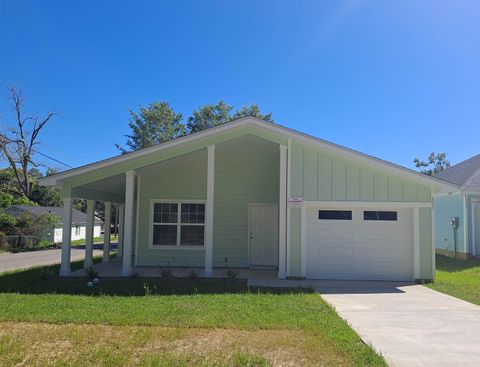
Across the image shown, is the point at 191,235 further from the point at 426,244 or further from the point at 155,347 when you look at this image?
the point at 155,347

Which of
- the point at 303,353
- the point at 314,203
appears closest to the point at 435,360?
the point at 303,353

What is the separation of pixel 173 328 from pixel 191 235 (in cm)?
778

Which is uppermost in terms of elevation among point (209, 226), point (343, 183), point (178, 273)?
point (343, 183)

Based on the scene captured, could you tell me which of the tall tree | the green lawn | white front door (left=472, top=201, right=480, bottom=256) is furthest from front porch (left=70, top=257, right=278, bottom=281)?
the tall tree

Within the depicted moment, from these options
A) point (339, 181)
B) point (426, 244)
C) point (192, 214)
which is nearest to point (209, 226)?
point (192, 214)

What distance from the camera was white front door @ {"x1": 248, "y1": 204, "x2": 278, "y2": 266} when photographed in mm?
13773

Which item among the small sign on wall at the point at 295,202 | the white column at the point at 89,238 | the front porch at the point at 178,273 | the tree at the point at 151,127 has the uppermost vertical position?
the tree at the point at 151,127

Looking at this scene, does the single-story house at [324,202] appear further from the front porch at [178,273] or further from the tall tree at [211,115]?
the tall tree at [211,115]

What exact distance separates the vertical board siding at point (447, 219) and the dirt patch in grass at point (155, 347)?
13.9m

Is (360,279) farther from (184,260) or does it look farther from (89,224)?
(89,224)

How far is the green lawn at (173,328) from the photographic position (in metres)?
4.99

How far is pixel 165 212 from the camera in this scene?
13.9m

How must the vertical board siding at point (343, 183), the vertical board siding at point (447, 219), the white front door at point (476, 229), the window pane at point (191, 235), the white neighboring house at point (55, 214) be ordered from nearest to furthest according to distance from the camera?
the vertical board siding at point (343, 183), the window pane at point (191, 235), the white front door at point (476, 229), the vertical board siding at point (447, 219), the white neighboring house at point (55, 214)

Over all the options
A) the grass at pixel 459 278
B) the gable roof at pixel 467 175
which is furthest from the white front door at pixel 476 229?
the gable roof at pixel 467 175
